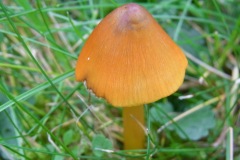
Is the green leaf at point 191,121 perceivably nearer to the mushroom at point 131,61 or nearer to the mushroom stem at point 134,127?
the mushroom stem at point 134,127

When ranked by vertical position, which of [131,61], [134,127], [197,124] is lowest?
[197,124]

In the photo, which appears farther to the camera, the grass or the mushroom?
the grass

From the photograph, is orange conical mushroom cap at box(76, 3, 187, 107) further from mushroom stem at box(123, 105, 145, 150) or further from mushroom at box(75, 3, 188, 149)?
mushroom stem at box(123, 105, 145, 150)

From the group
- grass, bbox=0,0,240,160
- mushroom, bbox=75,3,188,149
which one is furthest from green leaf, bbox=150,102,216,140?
mushroom, bbox=75,3,188,149

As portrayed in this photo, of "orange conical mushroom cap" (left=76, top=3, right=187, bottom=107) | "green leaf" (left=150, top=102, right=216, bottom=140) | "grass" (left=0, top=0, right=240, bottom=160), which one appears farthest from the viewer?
"green leaf" (left=150, top=102, right=216, bottom=140)

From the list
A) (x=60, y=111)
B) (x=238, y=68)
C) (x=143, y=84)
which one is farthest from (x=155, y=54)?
(x=238, y=68)

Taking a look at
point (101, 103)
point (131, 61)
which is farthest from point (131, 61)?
point (101, 103)

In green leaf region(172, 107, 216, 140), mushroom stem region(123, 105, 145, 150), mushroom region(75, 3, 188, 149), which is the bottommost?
green leaf region(172, 107, 216, 140)

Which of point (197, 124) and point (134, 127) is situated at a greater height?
point (134, 127)

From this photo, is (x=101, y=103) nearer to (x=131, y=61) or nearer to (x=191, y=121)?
(x=191, y=121)
